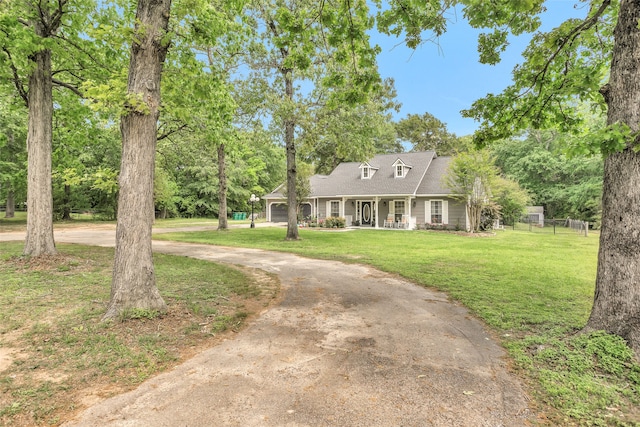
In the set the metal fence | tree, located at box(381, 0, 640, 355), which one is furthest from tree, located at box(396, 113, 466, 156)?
tree, located at box(381, 0, 640, 355)

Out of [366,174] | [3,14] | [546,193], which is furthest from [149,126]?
[546,193]

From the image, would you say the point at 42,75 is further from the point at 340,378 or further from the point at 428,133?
the point at 428,133

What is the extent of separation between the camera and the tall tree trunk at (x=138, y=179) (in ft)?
14.2

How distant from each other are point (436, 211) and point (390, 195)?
3.16 meters

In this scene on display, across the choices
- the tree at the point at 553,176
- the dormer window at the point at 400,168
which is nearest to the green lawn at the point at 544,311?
the dormer window at the point at 400,168

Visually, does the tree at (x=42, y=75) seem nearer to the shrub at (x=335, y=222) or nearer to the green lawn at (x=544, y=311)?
the green lawn at (x=544, y=311)

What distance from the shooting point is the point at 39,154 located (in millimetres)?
7633

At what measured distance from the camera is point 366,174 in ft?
81.7

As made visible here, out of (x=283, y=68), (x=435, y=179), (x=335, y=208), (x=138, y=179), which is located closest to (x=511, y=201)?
(x=435, y=179)

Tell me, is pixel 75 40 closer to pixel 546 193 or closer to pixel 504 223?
pixel 504 223

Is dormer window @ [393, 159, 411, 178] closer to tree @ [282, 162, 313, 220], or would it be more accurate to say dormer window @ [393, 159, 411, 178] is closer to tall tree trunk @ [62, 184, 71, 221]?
tree @ [282, 162, 313, 220]

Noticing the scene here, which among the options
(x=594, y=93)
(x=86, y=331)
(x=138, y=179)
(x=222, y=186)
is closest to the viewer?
(x=86, y=331)

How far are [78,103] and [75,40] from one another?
2152mm

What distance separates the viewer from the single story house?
68.4ft
